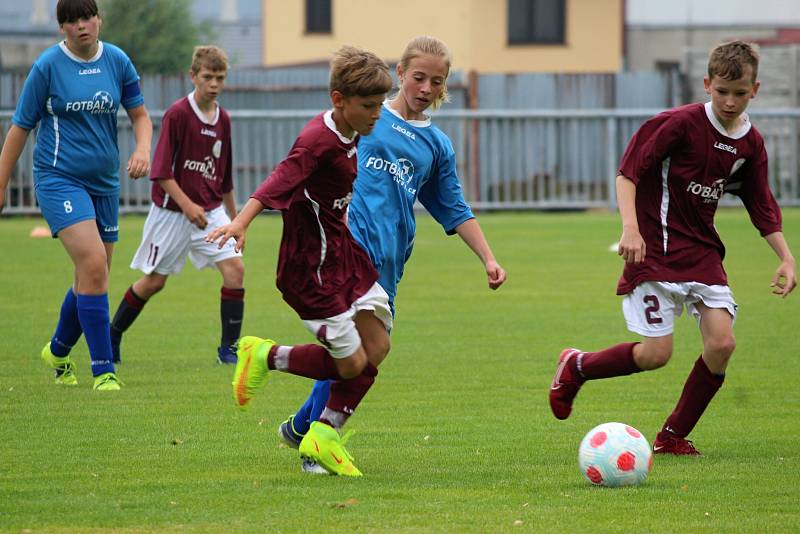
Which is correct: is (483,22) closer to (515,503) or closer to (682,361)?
(682,361)

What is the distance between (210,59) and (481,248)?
Result: 342 cm

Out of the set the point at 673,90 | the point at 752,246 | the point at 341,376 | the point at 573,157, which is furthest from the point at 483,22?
the point at 341,376

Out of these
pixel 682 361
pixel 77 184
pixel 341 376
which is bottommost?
pixel 682 361

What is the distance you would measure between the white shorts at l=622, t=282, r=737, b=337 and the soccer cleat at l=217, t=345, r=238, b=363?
3.73 meters

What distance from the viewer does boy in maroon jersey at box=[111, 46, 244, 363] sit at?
9453 mm

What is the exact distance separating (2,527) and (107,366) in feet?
10.9

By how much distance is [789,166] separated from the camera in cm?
2339

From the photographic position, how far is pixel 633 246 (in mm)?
6031

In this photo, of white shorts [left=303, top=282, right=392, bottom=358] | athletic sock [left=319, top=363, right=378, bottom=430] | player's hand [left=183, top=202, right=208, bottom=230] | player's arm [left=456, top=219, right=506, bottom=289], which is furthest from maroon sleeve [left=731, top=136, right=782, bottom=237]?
player's hand [left=183, top=202, right=208, bottom=230]

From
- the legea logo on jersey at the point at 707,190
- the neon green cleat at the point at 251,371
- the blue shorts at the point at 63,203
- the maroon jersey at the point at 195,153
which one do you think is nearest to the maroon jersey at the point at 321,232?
the neon green cleat at the point at 251,371

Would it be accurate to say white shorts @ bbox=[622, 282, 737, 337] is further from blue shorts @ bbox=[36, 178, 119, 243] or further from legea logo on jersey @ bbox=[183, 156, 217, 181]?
legea logo on jersey @ bbox=[183, 156, 217, 181]

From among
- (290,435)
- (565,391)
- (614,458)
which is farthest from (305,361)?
(565,391)

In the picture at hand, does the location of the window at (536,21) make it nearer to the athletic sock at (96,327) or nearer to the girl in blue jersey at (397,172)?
the athletic sock at (96,327)

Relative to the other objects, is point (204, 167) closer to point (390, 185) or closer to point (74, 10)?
point (74, 10)
